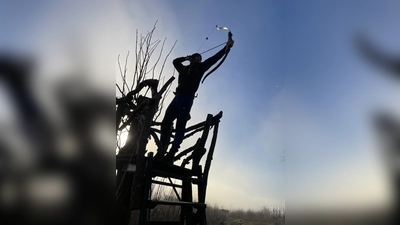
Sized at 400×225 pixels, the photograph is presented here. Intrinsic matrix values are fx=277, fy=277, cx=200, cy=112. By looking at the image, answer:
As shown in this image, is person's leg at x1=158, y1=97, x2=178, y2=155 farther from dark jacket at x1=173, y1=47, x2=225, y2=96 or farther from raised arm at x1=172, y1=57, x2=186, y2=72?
raised arm at x1=172, y1=57, x2=186, y2=72

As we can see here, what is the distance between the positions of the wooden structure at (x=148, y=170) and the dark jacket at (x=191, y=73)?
55 centimetres

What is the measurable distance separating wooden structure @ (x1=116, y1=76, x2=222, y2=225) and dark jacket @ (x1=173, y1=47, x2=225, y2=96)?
0.55 metres

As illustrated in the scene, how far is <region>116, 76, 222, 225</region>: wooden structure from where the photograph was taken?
3.12 m

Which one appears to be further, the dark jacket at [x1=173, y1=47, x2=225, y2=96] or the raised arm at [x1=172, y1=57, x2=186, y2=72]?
the raised arm at [x1=172, y1=57, x2=186, y2=72]

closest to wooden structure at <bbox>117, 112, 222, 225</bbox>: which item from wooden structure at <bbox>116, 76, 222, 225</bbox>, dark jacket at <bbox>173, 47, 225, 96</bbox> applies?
wooden structure at <bbox>116, 76, 222, 225</bbox>

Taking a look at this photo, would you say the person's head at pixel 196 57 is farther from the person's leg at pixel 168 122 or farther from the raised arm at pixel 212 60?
the person's leg at pixel 168 122

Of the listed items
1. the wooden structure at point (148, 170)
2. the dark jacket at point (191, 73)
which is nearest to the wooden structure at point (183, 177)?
the wooden structure at point (148, 170)

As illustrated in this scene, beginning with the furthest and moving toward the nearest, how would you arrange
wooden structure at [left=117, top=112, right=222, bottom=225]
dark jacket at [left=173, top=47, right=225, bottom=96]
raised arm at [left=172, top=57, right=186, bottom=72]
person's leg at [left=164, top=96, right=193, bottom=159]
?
raised arm at [left=172, top=57, right=186, bottom=72] < dark jacket at [left=173, top=47, right=225, bottom=96] < person's leg at [left=164, top=96, right=193, bottom=159] < wooden structure at [left=117, top=112, right=222, bottom=225]

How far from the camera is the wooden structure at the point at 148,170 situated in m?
3.12

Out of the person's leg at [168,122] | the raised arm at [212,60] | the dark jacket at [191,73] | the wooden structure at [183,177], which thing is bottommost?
the wooden structure at [183,177]

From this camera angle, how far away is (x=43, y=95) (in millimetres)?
972

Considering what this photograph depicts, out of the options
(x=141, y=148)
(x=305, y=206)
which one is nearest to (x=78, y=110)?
(x=305, y=206)

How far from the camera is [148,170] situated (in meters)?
3.22

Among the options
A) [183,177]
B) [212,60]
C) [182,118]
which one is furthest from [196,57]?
[183,177]
